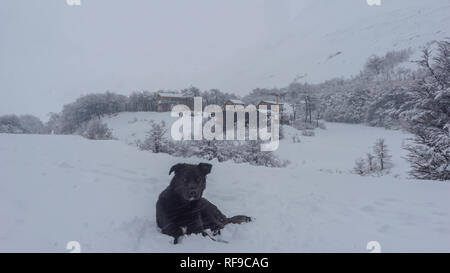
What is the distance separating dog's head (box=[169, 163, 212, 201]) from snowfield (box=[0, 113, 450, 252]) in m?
0.58

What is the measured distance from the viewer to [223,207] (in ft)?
14.7

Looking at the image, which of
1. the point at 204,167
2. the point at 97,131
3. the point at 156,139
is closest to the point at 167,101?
the point at 156,139

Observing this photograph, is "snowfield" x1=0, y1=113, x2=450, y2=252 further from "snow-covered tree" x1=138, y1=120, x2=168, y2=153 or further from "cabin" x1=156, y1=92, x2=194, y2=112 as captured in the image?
"cabin" x1=156, y1=92, x2=194, y2=112

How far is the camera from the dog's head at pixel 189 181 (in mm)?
3180

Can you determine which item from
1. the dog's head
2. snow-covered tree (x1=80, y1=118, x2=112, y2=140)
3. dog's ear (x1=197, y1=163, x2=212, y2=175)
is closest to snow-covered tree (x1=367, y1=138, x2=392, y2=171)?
snow-covered tree (x1=80, y1=118, x2=112, y2=140)

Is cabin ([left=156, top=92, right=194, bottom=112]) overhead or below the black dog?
overhead

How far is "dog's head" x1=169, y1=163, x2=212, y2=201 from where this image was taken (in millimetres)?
3180

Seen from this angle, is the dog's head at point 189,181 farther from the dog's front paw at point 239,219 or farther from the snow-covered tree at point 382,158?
the snow-covered tree at point 382,158

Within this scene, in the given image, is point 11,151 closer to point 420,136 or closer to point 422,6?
point 420,136

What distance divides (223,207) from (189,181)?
1.45m

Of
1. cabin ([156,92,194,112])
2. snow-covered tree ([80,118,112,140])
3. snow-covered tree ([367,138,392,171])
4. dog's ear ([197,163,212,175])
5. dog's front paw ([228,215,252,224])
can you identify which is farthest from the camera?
cabin ([156,92,194,112])

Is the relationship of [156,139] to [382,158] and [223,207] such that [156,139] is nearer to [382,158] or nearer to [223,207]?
[223,207]
